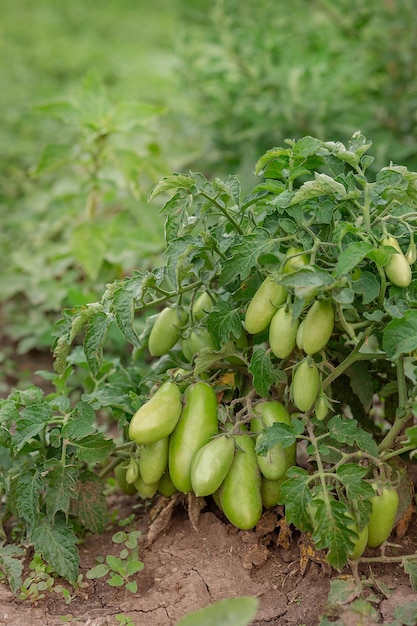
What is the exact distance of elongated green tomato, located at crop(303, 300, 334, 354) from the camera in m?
1.54

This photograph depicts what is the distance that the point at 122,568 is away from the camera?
Result: 1.77m

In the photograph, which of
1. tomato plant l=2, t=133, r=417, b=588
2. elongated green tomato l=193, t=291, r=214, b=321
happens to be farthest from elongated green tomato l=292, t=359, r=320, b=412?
elongated green tomato l=193, t=291, r=214, b=321

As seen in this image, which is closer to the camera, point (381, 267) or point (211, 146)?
point (381, 267)

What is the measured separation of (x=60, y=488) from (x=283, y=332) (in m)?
0.58

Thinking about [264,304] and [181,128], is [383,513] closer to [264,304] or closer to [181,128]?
[264,304]

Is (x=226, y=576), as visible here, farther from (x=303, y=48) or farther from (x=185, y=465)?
(x=303, y=48)

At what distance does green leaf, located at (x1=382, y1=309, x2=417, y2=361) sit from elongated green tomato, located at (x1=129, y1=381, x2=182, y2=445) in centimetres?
46

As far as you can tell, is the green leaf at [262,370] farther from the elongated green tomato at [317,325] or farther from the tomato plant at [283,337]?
the elongated green tomato at [317,325]

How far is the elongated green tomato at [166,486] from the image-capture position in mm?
1871

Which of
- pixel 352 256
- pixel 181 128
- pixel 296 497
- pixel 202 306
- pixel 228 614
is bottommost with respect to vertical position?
pixel 228 614

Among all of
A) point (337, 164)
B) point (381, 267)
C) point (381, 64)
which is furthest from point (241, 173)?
point (381, 267)

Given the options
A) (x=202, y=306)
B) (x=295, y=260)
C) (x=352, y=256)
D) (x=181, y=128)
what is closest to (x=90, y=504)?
(x=202, y=306)

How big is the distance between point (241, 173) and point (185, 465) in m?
2.29

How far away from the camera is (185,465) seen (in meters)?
1.72
